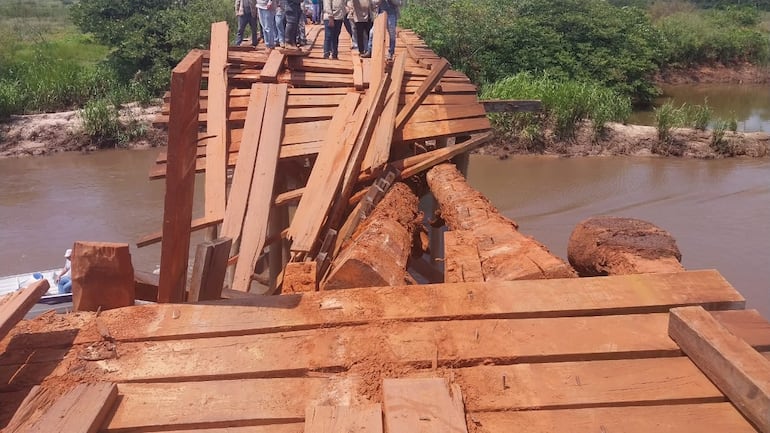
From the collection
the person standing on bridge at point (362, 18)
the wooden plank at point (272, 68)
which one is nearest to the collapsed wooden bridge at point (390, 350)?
the wooden plank at point (272, 68)

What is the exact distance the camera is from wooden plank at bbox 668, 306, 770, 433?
5.87 ft

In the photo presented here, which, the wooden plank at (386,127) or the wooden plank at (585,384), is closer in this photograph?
the wooden plank at (585,384)

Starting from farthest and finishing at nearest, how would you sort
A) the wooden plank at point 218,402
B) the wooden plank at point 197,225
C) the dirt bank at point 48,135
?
1. the dirt bank at point 48,135
2. the wooden plank at point 197,225
3. the wooden plank at point 218,402

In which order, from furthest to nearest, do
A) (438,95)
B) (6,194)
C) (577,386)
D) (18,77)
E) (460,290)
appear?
(18,77) → (6,194) → (438,95) → (460,290) → (577,386)

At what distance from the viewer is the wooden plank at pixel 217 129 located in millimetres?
4576

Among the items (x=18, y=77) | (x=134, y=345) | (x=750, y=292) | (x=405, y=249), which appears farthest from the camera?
(x=18, y=77)

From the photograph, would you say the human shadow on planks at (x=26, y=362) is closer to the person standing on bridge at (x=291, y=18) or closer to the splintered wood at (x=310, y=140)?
the splintered wood at (x=310, y=140)

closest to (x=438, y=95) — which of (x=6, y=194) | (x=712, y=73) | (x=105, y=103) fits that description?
(x=6, y=194)

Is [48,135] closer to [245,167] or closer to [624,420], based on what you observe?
[245,167]

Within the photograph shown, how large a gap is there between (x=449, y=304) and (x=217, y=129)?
3474mm

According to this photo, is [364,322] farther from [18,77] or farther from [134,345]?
[18,77]

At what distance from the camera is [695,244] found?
10367mm

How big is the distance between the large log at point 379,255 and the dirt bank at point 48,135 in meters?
13.7

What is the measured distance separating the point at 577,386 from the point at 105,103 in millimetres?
17325
